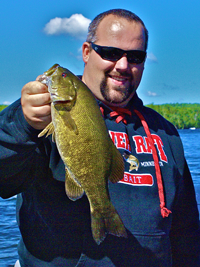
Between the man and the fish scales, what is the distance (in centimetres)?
13

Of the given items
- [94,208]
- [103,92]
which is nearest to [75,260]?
[94,208]

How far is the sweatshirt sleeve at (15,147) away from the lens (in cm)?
219

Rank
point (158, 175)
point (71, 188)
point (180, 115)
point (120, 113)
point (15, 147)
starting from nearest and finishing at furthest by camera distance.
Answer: point (71, 188), point (15, 147), point (158, 175), point (120, 113), point (180, 115)

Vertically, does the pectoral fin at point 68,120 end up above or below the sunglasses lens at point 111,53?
below

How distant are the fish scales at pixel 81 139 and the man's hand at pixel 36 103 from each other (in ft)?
0.15

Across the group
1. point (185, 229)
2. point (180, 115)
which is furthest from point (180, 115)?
point (185, 229)

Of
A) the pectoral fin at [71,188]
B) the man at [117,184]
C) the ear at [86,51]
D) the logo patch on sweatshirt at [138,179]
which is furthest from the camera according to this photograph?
the ear at [86,51]

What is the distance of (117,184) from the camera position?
2.86 metres

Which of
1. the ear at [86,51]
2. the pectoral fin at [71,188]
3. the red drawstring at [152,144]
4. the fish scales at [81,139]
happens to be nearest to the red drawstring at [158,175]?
the red drawstring at [152,144]

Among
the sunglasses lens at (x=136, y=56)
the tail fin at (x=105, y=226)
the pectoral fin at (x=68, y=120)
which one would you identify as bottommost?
the tail fin at (x=105, y=226)

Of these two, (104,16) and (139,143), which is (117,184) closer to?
(139,143)

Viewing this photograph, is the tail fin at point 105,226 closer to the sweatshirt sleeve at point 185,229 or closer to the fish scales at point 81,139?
the fish scales at point 81,139

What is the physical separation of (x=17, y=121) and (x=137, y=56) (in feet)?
4.88

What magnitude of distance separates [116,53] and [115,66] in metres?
0.12
